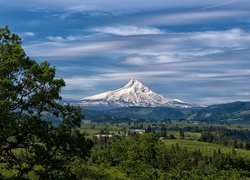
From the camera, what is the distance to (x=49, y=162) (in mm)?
46062

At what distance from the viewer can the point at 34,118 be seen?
1743 inches

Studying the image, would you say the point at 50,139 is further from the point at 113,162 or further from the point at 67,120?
the point at 113,162

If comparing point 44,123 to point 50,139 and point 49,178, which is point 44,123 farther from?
point 49,178

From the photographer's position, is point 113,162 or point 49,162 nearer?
point 49,162

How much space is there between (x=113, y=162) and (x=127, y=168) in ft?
141

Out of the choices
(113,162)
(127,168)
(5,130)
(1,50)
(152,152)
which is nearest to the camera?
(5,130)

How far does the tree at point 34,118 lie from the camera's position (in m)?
43.7

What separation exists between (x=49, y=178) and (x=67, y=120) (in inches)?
271

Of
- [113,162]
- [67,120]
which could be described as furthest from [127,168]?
[67,120]

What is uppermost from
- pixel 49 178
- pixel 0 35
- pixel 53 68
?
pixel 0 35

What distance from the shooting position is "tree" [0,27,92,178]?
43684mm

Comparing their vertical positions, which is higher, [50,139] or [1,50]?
[1,50]

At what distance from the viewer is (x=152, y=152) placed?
166 m

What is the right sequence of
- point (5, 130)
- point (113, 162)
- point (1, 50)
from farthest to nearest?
point (113, 162) < point (1, 50) < point (5, 130)
